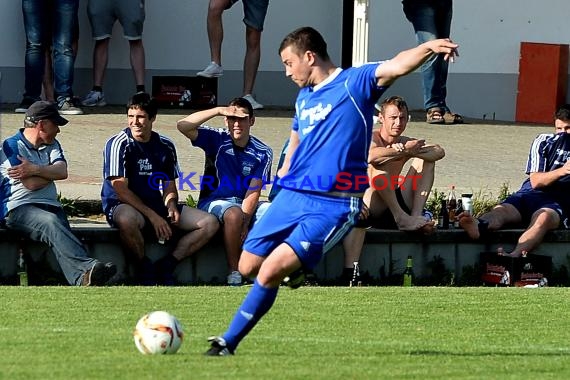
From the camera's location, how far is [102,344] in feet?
28.8

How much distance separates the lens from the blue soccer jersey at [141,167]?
1246cm

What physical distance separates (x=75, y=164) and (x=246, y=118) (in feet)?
9.24

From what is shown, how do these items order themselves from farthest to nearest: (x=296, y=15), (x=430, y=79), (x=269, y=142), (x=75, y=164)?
(x=296, y=15) → (x=430, y=79) → (x=269, y=142) → (x=75, y=164)

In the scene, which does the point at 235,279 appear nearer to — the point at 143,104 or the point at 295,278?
the point at 143,104

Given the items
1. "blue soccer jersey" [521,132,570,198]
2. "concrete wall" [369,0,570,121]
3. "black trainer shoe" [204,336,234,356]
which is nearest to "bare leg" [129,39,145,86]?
"concrete wall" [369,0,570,121]

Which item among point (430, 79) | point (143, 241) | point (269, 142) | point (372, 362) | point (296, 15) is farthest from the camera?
point (296, 15)

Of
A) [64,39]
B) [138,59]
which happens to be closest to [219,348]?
[64,39]

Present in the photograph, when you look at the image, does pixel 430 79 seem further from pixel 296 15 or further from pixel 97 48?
pixel 97 48

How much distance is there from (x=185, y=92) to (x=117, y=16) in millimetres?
1339

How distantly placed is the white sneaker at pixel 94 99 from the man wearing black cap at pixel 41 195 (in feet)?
18.4

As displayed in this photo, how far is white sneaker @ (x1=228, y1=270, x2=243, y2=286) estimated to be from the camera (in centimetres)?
1260

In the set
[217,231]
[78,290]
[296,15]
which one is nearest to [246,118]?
[217,231]

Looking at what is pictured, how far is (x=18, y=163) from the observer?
1219 centimetres

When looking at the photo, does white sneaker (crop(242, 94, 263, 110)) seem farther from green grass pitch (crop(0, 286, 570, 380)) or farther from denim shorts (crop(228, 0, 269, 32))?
green grass pitch (crop(0, 286, 570, 380))
